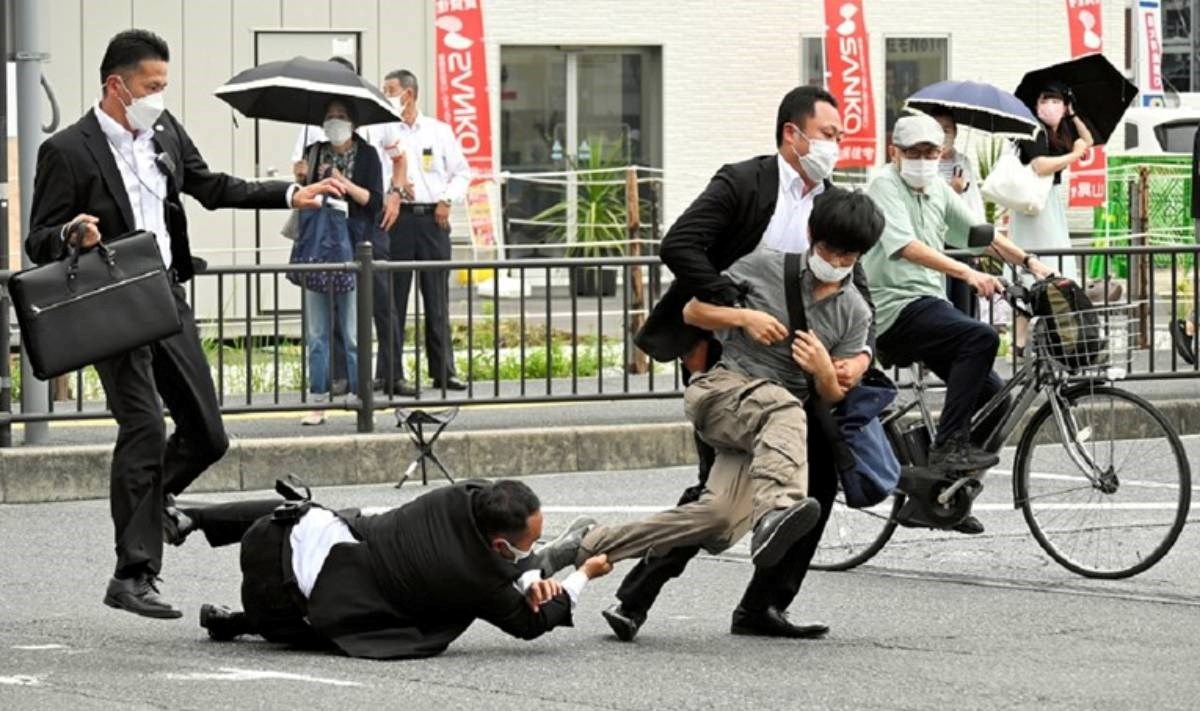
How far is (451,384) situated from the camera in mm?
14750

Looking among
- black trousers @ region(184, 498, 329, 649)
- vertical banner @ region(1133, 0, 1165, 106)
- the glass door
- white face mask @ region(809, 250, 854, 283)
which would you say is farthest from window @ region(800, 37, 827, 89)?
black trousers @ region(184, 498, 329, 649)

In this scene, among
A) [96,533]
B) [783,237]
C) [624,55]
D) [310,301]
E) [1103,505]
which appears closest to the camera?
[783,237]

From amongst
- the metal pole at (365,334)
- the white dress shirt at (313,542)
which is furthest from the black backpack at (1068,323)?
the metal pole at (365,334)

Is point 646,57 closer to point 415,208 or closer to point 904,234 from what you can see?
point 415,208

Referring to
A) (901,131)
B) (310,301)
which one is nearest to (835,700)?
(901,131)

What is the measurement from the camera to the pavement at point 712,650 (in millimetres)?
7793

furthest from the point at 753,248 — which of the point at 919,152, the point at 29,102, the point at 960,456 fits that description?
the point at 29,102

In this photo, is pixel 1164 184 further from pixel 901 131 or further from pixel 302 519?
pixel 302 519

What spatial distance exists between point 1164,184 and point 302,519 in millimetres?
16811

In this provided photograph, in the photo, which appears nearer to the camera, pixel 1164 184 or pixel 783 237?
pixel 783 237

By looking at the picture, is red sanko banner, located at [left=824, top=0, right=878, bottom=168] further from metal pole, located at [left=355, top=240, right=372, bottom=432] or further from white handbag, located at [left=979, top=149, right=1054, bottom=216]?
metal pole, located at [left=355, top=240, right=372, bottom=432]

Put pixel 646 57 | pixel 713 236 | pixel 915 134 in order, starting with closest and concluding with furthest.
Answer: pixel 713 236, pixel 915 134, pixel 646 57

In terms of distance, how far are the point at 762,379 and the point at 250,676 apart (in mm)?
1862

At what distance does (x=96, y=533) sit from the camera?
11.6m
